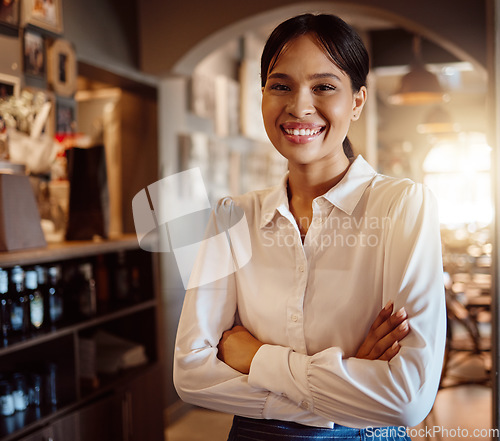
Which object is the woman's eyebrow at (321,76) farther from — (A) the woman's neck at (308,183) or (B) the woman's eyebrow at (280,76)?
(A) the woman's neck at (308,183)

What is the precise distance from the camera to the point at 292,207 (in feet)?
3.75

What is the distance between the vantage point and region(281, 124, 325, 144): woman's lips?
100cm

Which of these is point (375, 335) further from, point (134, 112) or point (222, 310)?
point (134, 112)

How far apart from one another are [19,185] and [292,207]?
1.38 meters

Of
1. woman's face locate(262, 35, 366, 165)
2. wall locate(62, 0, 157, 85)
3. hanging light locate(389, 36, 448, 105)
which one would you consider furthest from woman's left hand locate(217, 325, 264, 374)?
hanging light locate(389, 36, 448, 105)

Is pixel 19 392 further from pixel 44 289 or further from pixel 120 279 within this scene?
pixel 120 279

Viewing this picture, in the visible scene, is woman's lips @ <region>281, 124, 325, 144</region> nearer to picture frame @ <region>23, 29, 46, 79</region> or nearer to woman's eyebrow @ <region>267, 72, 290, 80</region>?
woman's eyebrow @ <region>267, 72, 290, 80</region>

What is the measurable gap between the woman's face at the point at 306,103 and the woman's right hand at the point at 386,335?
31cm

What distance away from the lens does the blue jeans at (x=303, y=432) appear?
1.01 meters

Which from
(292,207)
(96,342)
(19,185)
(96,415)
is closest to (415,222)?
(292,207)

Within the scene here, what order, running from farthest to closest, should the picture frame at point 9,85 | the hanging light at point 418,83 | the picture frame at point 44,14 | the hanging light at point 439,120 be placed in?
the hanging light at point 439,120 < the hanging light at point 418,83 < the picture frame at point 44,14 < the picture frame at point 9,85

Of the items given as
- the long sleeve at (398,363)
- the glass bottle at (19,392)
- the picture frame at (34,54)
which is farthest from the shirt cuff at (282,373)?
the picture frame at (34,54)

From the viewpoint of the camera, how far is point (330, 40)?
38.9 inches

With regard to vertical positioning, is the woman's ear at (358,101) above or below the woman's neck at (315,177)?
above
